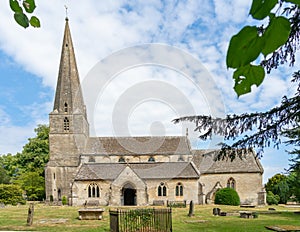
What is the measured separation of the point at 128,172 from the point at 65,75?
1757 cm

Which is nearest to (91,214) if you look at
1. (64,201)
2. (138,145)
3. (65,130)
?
(64,201)

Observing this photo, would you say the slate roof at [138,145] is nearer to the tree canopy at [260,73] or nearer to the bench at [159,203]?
the bench at [159,203]

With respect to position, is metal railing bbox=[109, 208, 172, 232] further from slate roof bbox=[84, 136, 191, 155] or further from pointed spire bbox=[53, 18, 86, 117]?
pointed spire bbox=[53, 18, 86, 117]

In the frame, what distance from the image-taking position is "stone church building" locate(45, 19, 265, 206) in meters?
37.3

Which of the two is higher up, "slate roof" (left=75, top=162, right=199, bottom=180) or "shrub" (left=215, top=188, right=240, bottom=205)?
"slate roof" (left=75, top=162, right=199, bottom=180)

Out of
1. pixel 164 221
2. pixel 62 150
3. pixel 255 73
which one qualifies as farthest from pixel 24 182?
pixel 255 73

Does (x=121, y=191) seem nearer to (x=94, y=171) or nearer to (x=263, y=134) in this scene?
(x=94, y=171)

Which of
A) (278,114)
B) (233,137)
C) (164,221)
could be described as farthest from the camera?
(164,221)

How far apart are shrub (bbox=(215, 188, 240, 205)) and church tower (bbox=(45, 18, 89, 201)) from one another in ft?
60.4

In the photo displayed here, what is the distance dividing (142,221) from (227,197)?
899 inches

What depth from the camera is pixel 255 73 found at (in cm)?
87

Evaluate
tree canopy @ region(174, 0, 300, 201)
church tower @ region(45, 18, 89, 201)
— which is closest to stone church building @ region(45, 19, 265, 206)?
church tower @ region(45, 18, 89, 201)

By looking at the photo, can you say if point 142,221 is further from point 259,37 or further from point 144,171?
point 144,171

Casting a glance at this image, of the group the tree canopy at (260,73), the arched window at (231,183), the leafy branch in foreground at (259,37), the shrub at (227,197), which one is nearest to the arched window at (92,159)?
the shrub at (227,197)
